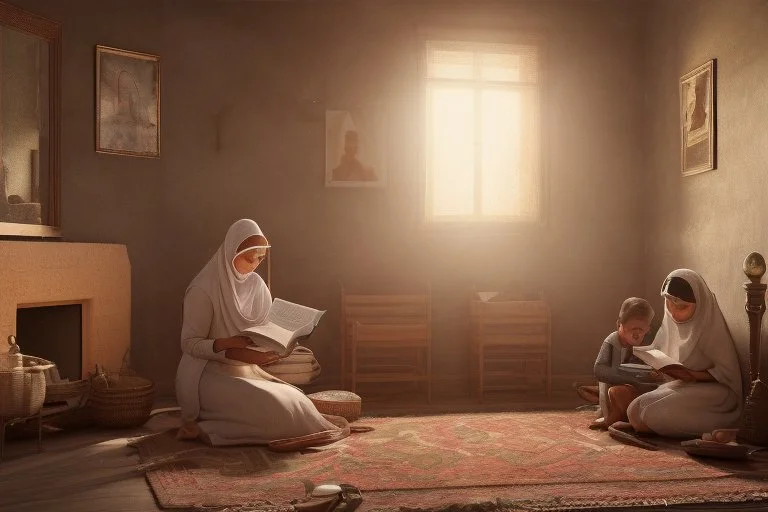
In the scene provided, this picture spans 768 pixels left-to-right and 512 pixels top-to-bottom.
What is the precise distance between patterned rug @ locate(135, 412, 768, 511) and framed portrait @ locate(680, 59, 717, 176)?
241cm

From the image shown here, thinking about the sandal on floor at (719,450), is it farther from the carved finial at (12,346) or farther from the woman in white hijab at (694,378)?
the carved finial at (12,346)

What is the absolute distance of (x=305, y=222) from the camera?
6.92 meters

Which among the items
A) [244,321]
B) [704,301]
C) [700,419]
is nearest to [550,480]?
[700,419]

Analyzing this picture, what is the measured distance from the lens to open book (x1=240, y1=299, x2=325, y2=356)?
4.51 m

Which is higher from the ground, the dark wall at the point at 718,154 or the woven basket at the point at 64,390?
the dark wall at the point at 718,154

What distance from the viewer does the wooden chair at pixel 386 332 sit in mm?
6387

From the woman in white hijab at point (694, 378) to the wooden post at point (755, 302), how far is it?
0.35 ft

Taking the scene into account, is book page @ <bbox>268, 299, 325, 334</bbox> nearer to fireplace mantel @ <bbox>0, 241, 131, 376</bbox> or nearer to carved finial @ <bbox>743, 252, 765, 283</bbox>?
fireplace mantel @ <bbox>0, 241, 131, 376</bbox>

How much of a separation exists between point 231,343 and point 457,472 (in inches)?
61.6

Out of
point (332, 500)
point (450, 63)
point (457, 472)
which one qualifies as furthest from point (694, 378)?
point (450, 63)

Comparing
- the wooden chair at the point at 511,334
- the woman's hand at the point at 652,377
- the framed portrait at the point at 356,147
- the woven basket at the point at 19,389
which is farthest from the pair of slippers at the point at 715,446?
the woven basket at the point at 19,389

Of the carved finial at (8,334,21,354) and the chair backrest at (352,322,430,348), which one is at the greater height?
the carved finial at (8,334,21,354)

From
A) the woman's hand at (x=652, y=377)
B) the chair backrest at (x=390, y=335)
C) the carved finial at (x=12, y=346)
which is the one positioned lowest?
the woman's hand at (x=652, y=377)

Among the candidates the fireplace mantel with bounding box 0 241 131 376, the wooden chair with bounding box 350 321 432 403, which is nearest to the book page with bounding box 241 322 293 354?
the fireplace mantel with bounding box 0 241 131 376
